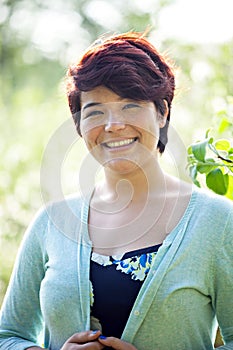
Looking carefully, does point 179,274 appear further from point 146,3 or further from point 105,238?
point 146,3

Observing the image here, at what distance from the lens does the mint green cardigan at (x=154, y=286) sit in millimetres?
1167

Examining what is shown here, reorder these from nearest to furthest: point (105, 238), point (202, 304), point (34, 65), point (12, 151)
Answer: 1. point (202, 304)
2. point (105, 238)
3. point (12, 151)
4. point (34, 65)

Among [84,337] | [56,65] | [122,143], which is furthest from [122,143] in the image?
[56,65]

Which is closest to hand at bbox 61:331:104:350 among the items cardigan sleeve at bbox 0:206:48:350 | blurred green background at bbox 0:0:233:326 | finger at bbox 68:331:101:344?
finger at bbox 68:331:101:344

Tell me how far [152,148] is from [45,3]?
10.9ft

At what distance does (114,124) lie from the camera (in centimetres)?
122

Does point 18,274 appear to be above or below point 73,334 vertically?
above

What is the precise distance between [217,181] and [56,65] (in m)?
2.91

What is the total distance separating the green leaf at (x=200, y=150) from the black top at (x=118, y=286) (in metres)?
0.17

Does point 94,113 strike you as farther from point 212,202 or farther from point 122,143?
point 212,202

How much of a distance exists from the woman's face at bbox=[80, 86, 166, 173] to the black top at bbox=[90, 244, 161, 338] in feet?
0.55

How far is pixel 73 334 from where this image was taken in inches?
48.2

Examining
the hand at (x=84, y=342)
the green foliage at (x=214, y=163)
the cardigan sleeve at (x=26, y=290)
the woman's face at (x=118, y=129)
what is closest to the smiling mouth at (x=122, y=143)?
the woman's face at (x=118, y=129)

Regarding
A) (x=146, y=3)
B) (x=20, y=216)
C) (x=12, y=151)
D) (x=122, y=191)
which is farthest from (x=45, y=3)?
(x=122, y=191)
